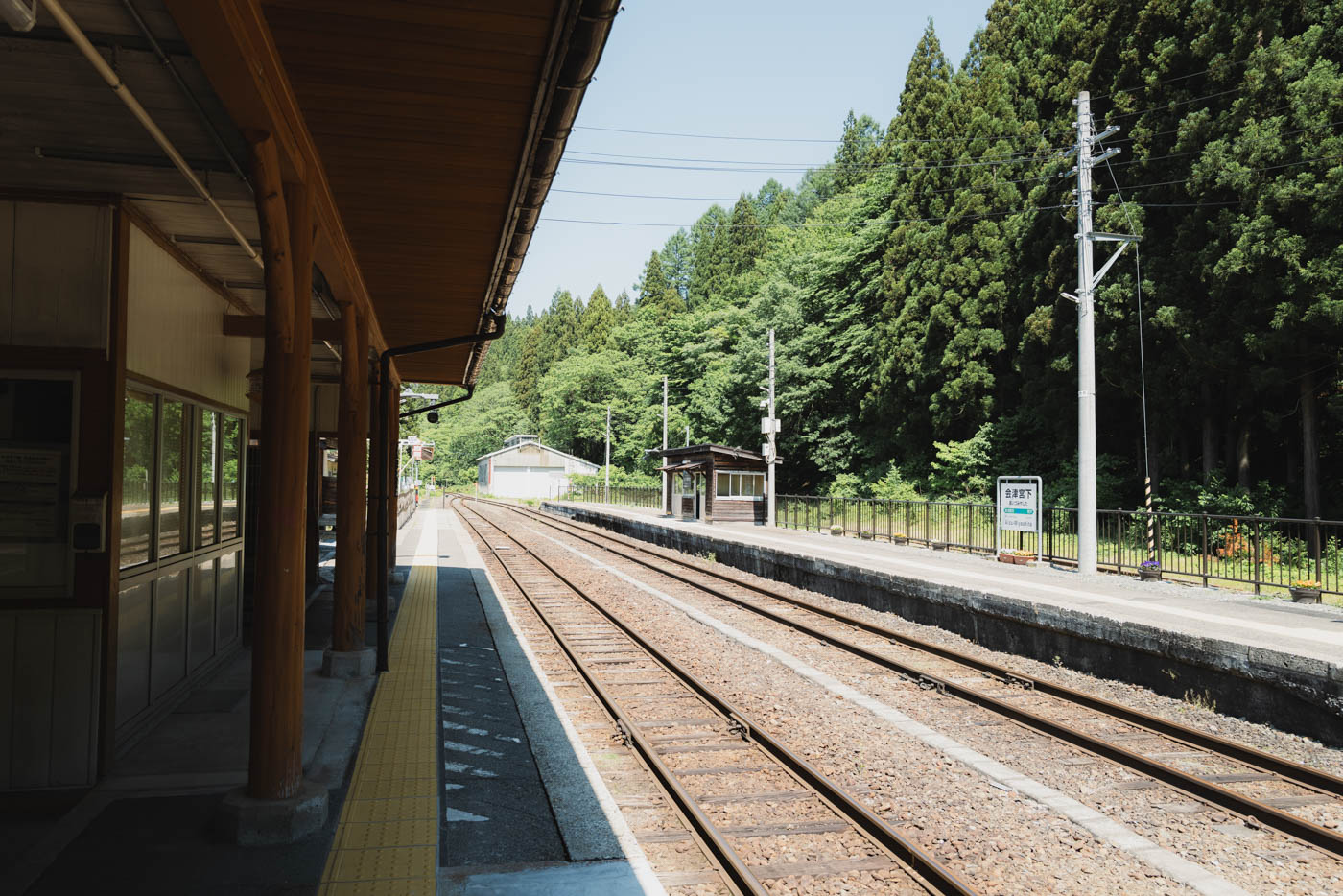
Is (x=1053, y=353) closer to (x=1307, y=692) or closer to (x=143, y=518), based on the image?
(x=1307, y=692)

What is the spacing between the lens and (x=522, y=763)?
20.1 ft

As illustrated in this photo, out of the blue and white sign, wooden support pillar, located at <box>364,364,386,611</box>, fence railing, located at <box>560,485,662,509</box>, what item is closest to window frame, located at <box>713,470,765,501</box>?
fence railing, located at <box>560,485,662,509</box>

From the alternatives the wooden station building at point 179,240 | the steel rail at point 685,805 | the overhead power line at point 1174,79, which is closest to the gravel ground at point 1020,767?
the steel rail at point 685,805

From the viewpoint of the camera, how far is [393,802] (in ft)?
16.6

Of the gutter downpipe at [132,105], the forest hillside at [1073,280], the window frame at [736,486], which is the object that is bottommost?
the window frame at [736,486]

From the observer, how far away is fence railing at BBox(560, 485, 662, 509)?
4531 centimetres

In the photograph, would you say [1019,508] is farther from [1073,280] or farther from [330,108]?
[330,108]

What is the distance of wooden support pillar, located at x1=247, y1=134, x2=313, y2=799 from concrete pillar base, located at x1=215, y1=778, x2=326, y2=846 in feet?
0.31

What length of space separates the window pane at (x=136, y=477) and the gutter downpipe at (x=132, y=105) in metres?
1.31

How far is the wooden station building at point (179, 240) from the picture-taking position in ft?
12.5

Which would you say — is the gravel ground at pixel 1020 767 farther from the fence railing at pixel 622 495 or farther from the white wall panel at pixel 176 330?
the fence railing at pixel 622 495

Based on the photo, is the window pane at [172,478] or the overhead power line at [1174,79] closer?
the window pane at [172,478]

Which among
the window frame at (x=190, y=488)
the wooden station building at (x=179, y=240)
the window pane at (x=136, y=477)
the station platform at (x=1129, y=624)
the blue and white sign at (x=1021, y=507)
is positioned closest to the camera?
the wooden station building at (x=179, y=240)

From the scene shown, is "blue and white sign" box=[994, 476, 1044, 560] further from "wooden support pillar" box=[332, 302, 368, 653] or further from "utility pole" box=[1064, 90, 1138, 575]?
"wooden support pillar" box=[332, 302, 368, 653]
